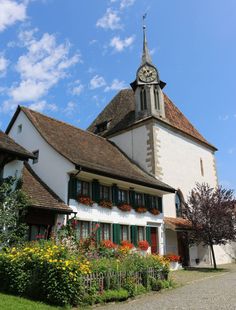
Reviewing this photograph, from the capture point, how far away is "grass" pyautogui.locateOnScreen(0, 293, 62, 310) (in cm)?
892

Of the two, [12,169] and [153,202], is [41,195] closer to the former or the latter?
[12,169]

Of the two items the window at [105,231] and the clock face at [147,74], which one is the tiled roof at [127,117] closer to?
the clock face at [147,74]

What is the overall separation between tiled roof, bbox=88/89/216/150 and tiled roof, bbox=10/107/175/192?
3.39 meters

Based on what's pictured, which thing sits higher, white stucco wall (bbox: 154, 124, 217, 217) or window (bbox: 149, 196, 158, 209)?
white stucco wall (bbox: 154, 124, 217, 217)

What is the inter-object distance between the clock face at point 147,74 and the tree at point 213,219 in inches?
409

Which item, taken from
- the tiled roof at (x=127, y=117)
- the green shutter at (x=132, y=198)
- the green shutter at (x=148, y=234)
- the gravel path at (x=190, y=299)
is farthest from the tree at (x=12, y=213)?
the tiled roof at (x=127, y=117)

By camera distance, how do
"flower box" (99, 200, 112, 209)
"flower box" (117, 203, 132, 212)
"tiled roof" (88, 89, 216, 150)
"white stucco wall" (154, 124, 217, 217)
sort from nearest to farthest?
"flower box" (99, 200, 112, 209), "flower box" (117, 203, 132, 212), "white stucco wall" (154, 124, 217, 217), "tiled roof" (88, 89, 216, 150)

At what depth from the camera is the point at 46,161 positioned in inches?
762

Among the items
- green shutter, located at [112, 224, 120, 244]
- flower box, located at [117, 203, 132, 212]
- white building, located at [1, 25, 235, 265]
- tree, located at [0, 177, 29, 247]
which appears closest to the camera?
tree, located at [0, 177, 29, 247]

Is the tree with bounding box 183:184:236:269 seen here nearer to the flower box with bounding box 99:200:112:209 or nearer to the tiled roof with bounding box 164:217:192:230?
the tiled roof with bounding box 164:217:192:230

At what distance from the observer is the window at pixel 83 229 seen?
706 inches

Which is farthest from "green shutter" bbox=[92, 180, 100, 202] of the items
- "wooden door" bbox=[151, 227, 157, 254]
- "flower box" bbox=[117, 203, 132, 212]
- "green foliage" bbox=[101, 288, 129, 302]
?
"green foliage" bbox=[101, 288, 129, 302]

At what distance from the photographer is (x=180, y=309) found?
31.8ft

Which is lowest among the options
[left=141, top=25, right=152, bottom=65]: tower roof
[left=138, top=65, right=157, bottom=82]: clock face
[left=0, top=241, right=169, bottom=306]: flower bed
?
[left=0, top=241, right=169, bottom=306]: flower bed
